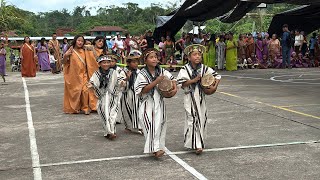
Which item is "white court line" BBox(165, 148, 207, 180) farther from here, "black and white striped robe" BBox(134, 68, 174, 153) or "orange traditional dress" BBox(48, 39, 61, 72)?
"orange traditional dress" BBox(48, 39, 61, 72)

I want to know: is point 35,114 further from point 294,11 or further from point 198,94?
point 294,11

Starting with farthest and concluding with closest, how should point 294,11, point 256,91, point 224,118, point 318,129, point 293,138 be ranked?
point 294,11 → point 256,91 → point 224,118 → point 318,129 → point 293,138

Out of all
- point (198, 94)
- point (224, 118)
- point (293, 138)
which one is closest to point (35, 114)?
point (224, 118)

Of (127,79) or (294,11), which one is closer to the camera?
(127,79)

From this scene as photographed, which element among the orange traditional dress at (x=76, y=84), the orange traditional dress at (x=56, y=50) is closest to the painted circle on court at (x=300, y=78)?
the orange traditional dress at (x=76, y=84)

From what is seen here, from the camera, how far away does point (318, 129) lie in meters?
7.22

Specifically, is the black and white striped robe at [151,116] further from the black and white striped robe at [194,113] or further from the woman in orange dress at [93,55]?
the woman in orange dress at [93,55]

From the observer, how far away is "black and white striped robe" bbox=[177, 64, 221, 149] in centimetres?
598

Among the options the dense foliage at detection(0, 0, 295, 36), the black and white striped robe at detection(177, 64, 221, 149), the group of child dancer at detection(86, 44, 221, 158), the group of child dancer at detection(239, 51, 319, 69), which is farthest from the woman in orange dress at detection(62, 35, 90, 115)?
the dense foliage at detection(0, 0, 295, 36)

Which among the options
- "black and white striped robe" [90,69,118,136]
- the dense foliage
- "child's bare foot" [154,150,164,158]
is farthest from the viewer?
the dense foliage

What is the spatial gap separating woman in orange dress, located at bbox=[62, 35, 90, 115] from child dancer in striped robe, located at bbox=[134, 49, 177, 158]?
3822mm

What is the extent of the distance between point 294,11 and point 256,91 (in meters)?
11.3

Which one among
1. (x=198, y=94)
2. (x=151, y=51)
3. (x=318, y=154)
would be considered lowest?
(x=318, y=154)

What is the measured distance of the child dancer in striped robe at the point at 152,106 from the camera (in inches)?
227
